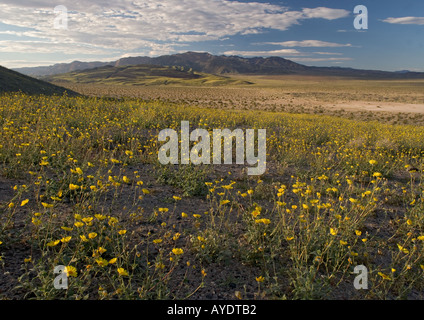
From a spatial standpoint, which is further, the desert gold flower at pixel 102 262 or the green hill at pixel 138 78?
the green hill at pixel 138 78

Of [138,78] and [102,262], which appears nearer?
[102,262]

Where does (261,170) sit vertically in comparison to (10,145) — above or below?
below

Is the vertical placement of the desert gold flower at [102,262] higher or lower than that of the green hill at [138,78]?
lower

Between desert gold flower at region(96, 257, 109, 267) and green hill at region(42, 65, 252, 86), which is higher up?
green hill at region(42, 65, 252, 86)

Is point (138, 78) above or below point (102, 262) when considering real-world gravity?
above

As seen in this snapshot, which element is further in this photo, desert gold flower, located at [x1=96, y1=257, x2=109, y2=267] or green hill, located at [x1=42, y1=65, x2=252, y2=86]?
green hill, located at [x1=42, y1=65, x2=252, y2=86]
